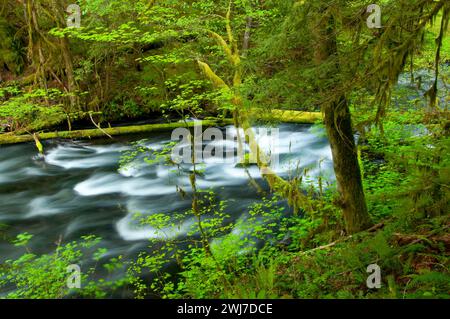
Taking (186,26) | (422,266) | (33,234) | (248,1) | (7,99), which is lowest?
(33,234)

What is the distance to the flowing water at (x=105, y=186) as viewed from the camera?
25.0 ft

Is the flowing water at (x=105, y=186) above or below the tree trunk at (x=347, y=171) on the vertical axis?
below

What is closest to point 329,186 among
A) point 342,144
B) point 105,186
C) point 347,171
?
point 347,171

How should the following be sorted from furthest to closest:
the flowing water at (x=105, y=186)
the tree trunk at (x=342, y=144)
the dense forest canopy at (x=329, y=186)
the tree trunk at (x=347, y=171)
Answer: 1. the flowing water at (x=105, y=186)
2. the tree trunk at (x=347, y=171)
3. the tree trunk at (x=342, y=144)
4. the dense forest canopy at (x=329, y=186)

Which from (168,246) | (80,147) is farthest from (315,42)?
(80,147)

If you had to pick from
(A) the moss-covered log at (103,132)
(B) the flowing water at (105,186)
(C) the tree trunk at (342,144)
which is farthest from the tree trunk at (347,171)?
(A) the moss-covered log at (103,132)

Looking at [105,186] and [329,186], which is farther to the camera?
[105,186]

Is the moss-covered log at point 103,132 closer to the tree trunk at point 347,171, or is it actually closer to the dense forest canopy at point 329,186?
the dense forest canopy at point 329,186

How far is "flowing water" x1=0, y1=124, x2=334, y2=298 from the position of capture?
300 inches

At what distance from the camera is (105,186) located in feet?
32.1

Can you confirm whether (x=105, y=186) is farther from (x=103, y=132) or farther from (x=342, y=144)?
(x=342, y=144)
